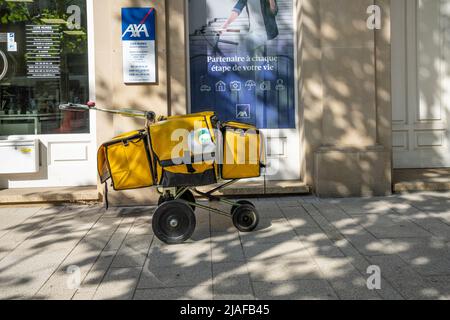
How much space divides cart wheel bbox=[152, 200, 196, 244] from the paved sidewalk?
0.11m

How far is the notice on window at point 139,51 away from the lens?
7.57 m

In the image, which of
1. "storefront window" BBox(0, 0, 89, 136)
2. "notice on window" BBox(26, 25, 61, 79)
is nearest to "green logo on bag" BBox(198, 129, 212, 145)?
"storefront window" BBox(0, 0, 89, 136)

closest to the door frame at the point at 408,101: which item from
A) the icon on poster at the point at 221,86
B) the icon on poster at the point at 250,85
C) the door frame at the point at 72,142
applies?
the icon on poster at the point at 250,85

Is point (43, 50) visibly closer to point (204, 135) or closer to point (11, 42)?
point (11, 42)

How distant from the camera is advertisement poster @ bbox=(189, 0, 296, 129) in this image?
27.2ft

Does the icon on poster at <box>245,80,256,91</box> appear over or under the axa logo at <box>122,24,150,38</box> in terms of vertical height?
under

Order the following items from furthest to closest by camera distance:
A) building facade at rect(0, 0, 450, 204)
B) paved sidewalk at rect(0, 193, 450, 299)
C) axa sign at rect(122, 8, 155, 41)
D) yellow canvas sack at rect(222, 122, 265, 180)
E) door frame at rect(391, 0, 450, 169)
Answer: door frame at rect(391, 0, 450, 169) → building facade at rect(0, 0, 450, 204) → axa sign at rect(122, 8, 155, 41) → yellow canvas sack at rect(222, 122, 265, 180) → paved sidewalk at rect(0, 193, 450, 299)

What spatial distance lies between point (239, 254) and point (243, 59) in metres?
3.91

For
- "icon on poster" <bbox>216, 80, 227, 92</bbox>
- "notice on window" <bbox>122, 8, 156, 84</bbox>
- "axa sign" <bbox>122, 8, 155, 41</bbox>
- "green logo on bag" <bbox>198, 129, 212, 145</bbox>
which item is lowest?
"green logo on bag" <bbox>198, 129, 212, 145</bbox>

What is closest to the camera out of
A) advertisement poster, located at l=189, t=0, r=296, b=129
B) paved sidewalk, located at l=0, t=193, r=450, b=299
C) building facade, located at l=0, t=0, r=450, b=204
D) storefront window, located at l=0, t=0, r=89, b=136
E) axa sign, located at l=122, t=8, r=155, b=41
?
paved sidewalk, located at l=0, t=193, r=450, b=299

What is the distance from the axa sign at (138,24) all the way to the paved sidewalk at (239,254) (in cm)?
238

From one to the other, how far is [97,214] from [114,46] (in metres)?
2.31

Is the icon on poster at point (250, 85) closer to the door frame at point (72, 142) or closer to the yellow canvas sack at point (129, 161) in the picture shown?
the door frame at point (72, 142)

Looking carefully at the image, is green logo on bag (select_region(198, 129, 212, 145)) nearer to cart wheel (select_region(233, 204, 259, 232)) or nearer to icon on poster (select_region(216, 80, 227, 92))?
cart wheel (select_region(233, 204, 259, 232))
